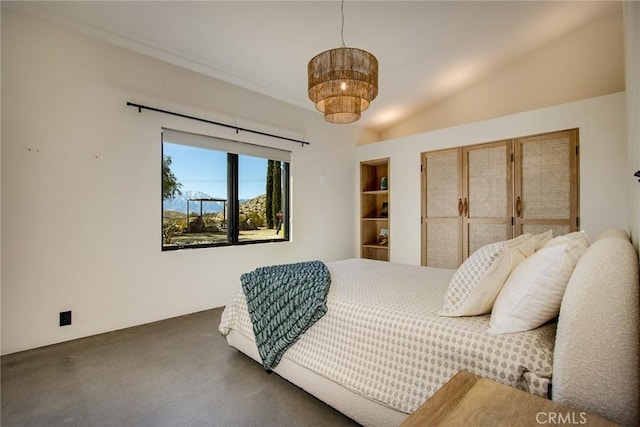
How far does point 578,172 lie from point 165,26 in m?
4.15

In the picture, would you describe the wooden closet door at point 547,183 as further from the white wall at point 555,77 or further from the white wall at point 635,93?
the white wall at point 635,93

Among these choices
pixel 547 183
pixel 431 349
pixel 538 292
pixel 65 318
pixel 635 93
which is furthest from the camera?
pixel 547 183

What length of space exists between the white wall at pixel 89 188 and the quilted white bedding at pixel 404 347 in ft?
6.36

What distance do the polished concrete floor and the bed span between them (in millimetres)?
143

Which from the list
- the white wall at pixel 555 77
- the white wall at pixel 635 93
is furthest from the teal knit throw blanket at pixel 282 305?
the white wall at pixel 555 77

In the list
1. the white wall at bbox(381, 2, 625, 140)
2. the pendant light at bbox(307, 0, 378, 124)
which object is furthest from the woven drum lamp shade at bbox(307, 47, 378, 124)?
the white wall at bbox(381, 2, 625, 140)

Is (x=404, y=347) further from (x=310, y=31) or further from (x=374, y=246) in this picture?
(x=374, y=246)

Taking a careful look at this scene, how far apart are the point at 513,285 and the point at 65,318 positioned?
3236 mm

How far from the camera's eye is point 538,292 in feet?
3.82

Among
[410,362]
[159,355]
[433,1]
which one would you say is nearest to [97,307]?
[159,355]

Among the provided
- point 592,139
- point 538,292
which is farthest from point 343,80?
point 592,139

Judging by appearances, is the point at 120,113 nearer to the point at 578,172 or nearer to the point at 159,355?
the point at 159,355

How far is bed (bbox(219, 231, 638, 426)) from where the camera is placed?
33.5 inches

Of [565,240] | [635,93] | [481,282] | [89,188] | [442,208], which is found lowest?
[481,282]
